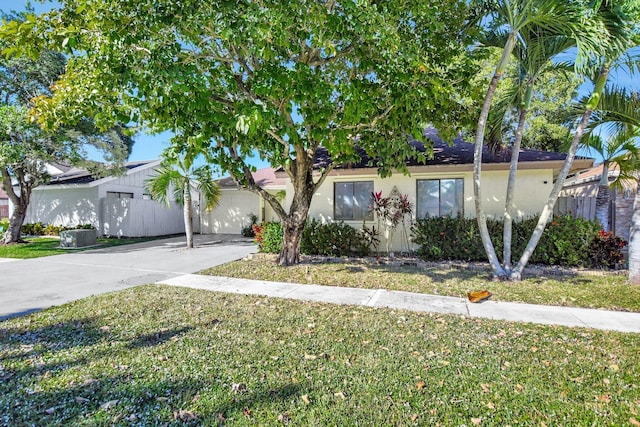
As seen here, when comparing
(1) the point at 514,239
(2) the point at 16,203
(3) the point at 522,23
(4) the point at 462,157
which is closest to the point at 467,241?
(1) the point at 514,239

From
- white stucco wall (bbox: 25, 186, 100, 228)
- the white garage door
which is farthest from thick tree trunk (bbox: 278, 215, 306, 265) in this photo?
white stucco wall (bbox: 25, 186, 100, 228)

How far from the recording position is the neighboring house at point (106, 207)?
54.4 ft

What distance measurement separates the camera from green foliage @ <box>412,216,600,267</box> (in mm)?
7973

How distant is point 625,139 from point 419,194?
596 centimetres

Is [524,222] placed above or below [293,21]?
below

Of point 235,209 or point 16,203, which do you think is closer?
point 16,203

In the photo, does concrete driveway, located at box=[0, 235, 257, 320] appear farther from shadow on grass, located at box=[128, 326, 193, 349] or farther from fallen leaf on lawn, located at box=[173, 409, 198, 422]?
fallen leaf on lawn, located at box=[173, 409, 198, 422]

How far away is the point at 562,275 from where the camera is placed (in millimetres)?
7547

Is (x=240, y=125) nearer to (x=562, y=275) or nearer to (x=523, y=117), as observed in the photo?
(x=523, y=117)

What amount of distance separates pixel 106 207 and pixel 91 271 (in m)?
9.75

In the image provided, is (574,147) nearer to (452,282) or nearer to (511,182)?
(511,182)

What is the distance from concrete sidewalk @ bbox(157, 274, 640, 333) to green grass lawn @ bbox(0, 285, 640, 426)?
40 centimetres

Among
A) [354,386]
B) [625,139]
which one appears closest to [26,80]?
[354,386]

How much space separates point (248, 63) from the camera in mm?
7023
